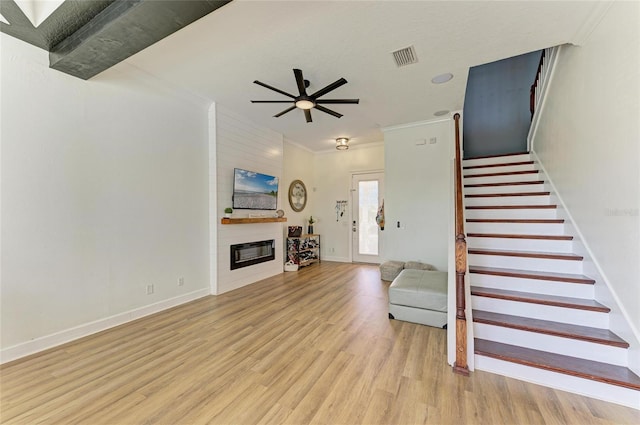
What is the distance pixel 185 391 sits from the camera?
190cm

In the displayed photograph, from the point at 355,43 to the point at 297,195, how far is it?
13.8ft

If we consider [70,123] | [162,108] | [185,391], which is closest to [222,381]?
[185,391]

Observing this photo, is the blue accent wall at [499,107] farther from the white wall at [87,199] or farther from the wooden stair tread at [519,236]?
the white wall at [87,199]

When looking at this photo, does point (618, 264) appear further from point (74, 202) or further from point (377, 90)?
point (74, 202)

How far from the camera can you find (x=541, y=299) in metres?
2.32

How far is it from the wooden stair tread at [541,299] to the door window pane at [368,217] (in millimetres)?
3863

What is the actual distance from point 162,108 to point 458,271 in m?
4.01

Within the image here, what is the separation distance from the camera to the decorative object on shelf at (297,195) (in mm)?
6348

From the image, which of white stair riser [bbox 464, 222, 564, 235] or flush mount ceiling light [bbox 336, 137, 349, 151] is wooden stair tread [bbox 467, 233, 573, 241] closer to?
white stair riser [bbox 464, 222, 564, 235]

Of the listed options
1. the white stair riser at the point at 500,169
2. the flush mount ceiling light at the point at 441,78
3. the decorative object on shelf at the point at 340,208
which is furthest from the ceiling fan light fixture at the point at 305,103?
the decorative object on shelf at the point at 340,208

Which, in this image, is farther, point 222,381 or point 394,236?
point 394,236

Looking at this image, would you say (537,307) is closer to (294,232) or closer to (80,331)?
(80,331)

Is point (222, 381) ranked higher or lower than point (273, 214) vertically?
lower

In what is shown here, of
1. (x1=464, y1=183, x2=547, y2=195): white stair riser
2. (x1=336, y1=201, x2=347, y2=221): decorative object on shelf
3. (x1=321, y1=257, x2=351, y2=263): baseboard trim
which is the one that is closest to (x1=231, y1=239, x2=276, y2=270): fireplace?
(x1=321, y1=257, x2=351, y2=263): baseboard trim
